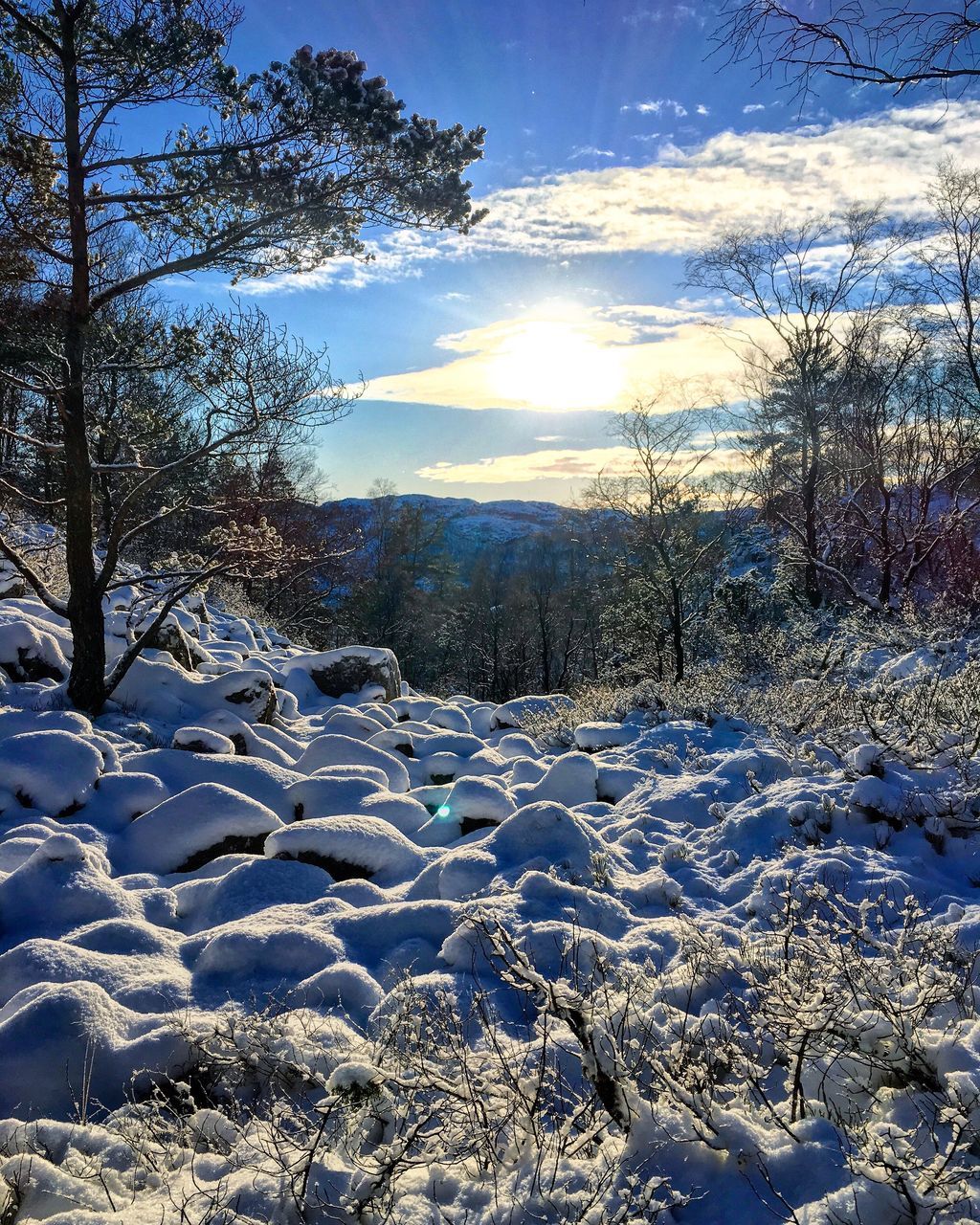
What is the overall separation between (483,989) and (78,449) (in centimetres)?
625

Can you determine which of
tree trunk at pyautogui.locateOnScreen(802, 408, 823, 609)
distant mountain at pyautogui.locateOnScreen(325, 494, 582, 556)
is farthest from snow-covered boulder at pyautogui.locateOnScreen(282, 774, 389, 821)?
distant mountain at pyautogui.locateOnScreen(325, 494, 582, 556)

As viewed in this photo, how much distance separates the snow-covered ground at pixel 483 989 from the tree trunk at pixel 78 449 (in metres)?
0.62

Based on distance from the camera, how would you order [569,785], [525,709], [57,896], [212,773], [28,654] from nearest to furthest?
[57,896], [212,773], [569,785], [28,654], [525,709]

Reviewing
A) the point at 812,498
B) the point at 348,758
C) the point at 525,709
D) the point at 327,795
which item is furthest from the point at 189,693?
the point at 812,498

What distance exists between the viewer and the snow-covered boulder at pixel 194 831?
15.6 feet

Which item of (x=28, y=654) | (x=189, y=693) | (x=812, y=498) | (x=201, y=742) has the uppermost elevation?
(x=812, y=498)


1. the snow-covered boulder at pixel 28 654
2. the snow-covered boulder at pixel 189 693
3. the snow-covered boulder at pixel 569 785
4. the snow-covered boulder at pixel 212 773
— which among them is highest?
the snow-covered boulder at pixel 28 654

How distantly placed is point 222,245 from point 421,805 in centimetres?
559

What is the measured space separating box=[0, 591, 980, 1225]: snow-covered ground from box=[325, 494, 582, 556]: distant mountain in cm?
7169

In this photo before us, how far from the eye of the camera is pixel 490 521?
350 ft

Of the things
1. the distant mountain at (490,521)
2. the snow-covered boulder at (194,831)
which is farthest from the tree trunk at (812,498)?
the distant mountain at (490,521)

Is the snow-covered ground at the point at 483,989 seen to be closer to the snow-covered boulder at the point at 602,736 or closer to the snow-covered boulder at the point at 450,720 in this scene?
Result: the snow-covered boulder at the point at 602,736

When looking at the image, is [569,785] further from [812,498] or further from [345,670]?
[812,498]

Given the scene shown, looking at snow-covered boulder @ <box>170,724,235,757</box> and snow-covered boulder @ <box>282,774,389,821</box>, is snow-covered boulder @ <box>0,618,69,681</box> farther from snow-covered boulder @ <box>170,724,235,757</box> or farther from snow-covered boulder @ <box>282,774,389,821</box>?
snow-covered boulder @ <box>282,774,389,821</box>
